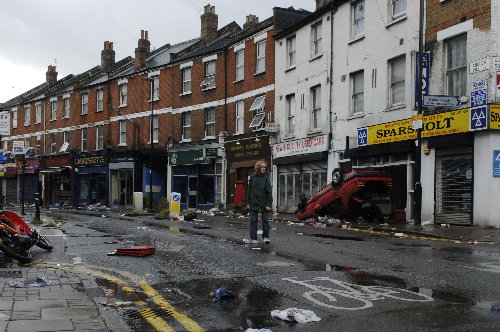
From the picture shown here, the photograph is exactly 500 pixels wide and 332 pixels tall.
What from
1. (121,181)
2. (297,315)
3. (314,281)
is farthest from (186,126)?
(297,315)

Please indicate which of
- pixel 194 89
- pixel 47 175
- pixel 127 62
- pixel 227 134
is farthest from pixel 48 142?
pixel 227 134

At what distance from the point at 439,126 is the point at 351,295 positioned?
40.8 feet

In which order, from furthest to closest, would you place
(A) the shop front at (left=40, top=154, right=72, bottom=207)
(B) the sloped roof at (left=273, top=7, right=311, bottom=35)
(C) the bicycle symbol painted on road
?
(A) the shop front at (left=40, top=154, right=72, bottom=207), (B) the sloped roof at (left=273, top=7, right=311, bottom=35), (C) the bicycle symbol painted on road

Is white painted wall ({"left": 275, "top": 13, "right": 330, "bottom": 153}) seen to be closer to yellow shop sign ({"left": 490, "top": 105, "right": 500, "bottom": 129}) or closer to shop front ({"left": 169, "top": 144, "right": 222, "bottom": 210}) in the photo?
shop front ({"left": 169, "top": 144, "right": 222, "bottom": 210})

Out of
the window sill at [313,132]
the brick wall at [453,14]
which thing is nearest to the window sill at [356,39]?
the brick wall at [453,14]

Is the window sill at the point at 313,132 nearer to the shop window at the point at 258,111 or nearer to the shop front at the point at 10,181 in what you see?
the shop window at the point at 258,111

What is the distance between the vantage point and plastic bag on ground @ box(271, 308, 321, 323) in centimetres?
491

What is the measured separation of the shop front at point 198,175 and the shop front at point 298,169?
5120 mm

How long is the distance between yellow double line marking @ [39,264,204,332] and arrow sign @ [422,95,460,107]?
1012 cm

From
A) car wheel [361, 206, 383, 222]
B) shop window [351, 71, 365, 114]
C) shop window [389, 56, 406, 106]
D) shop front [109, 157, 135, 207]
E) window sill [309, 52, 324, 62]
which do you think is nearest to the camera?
car wheel [361, 206, 383, 222]

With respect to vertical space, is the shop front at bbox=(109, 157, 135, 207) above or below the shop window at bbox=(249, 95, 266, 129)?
below

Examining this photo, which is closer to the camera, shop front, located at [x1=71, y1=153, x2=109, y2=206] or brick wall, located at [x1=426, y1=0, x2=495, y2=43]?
brick wall, located at [x1=426, y1=0, x2=495, y2=43]

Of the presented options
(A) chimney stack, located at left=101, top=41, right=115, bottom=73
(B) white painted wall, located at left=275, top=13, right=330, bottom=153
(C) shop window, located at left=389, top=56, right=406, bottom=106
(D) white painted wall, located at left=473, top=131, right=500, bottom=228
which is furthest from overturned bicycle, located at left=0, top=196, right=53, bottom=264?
(A) chimney stack, located at left=101, top=41, right=115, bottom=73

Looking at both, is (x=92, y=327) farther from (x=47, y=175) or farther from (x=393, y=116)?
(x=47, y=175)
